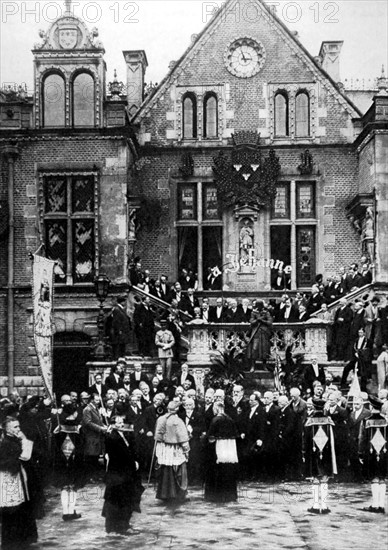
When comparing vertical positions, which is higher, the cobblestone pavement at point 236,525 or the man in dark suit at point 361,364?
the man in dark suit at point 361,364

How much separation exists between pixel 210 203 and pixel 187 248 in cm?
152

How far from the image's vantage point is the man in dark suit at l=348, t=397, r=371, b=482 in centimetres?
1684

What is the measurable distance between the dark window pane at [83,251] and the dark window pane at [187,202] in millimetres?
3455

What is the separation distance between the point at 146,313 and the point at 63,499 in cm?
1177

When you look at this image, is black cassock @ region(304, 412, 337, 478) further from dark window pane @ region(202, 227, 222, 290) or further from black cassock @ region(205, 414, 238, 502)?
dark window pane @ region(202, 227, 222, 290)

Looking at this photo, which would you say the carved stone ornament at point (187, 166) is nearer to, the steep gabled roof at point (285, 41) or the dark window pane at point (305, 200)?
the steep gabled roof at point (285, 41)

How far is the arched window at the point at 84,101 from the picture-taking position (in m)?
27.4

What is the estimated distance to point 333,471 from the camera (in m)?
15.0

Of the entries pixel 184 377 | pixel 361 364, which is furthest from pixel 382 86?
pixel 184 377

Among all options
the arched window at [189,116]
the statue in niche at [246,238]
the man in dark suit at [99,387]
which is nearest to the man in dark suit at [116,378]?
the man in dark suit at [99,387]

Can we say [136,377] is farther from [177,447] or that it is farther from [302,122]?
[302,122]

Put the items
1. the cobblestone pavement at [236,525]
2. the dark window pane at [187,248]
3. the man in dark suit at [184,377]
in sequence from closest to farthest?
the cobblestone pavement at [236,525]
the man in dark suit at [184,377]
the dark window pane at [187,248]

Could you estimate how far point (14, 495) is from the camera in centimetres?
1145

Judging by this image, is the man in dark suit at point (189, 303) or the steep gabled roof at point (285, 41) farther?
the steep gabled roof at point (285, 41)
